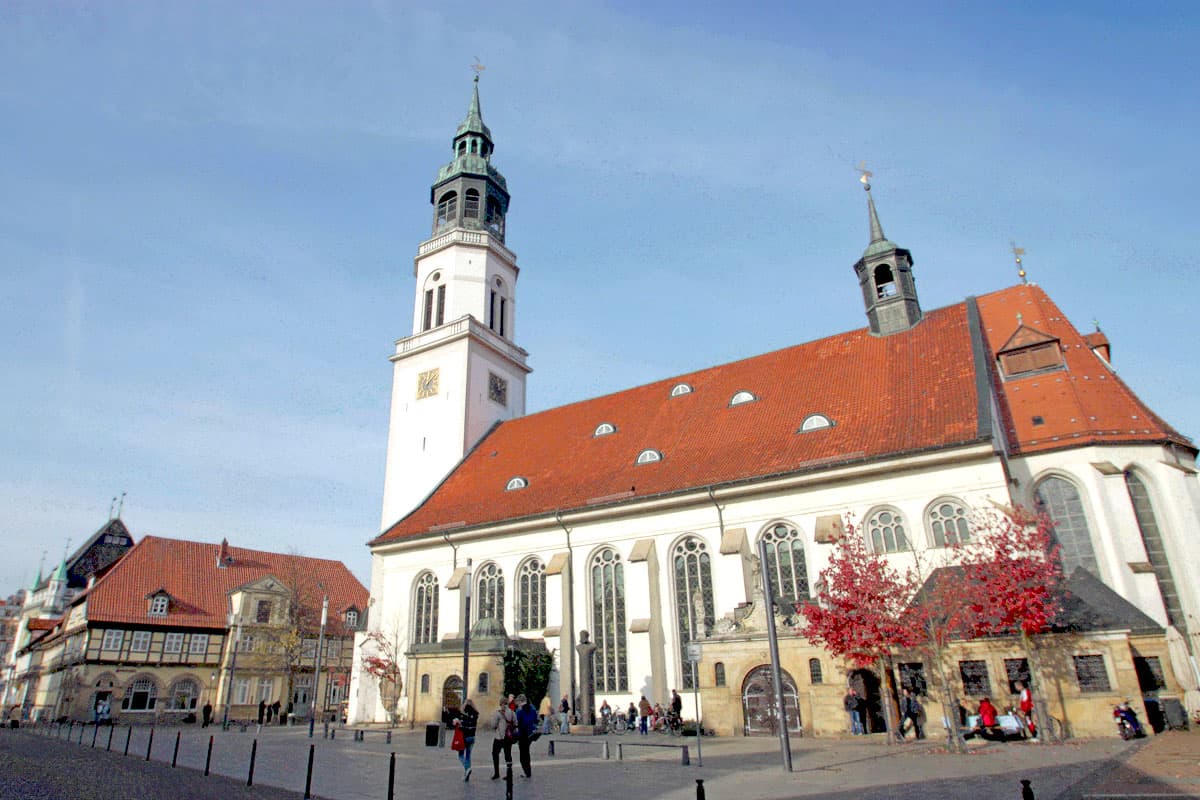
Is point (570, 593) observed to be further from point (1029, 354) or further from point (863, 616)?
point (1029, 354)

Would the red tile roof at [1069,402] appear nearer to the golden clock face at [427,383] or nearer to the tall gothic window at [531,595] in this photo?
the tall gothic window at [531,595]

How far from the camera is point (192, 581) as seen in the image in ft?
141

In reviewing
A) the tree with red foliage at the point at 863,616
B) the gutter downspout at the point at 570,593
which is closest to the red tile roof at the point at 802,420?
the gutter downspout at the point at 570,593

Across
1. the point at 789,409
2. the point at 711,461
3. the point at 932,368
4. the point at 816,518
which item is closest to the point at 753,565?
the point at 816,518

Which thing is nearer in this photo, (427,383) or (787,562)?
(787,562)

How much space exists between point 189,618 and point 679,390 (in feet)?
102

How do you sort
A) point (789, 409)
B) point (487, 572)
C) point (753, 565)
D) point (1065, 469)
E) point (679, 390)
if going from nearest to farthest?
point (1065, 469), point (753, 565), point (789, 409), point (487, 572), point (679, 390)

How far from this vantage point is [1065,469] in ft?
68.4

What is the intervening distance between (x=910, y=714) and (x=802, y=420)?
10.2m

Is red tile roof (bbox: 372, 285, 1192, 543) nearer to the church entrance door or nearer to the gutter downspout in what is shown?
the gutter downspout

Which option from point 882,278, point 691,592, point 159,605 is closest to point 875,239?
point 882,278

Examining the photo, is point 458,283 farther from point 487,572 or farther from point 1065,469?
point 1065,469

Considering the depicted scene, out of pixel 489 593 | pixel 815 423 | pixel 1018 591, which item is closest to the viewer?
pixel 1018 591

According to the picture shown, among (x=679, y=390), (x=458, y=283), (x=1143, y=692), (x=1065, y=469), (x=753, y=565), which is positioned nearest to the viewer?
(x=1143, y=692)
